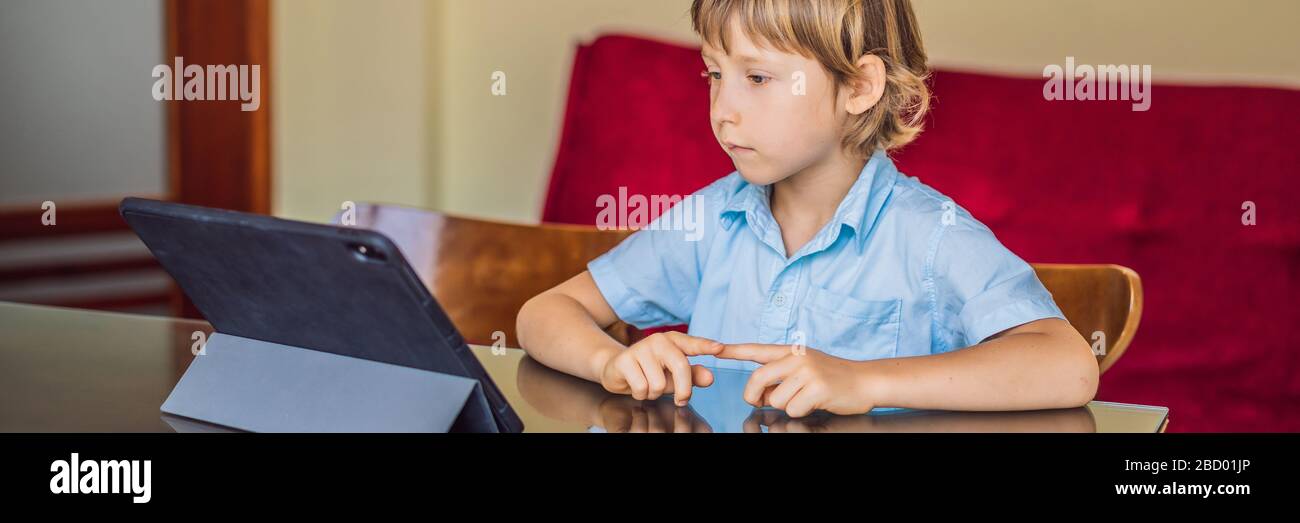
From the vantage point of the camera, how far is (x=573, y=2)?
3186mm

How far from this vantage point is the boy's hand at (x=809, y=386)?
0.80 metres

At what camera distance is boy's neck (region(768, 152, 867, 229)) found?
1.27 metres

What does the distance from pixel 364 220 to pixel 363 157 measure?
1.60 metres

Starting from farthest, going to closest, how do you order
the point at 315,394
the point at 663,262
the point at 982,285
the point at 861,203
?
the point at 663,262, the point at 861,203, the point at 982,285, the point at 315,394

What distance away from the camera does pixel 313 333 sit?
0.75 metres

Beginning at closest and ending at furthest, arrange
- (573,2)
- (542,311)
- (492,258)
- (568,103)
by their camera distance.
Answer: (542,311)
(492,258)
(568,103)
(573,2)

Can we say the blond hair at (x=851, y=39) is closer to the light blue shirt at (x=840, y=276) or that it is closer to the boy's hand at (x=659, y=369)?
the light blue shirt at (x=840, y=276)

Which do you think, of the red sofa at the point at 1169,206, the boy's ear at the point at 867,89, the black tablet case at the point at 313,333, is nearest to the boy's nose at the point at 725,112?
the boy's ear at the point at 867,89

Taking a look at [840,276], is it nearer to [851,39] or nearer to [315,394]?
[851,39]

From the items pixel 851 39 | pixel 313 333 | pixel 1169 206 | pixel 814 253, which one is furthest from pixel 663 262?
pixel 1169 206

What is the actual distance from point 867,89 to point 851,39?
0.06 meters

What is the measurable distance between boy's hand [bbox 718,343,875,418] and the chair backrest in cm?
68
